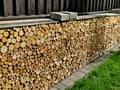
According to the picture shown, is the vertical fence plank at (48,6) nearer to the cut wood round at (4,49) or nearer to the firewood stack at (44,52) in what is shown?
the firewood stack at (44,52)

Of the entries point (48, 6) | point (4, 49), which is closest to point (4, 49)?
point (4, 49)

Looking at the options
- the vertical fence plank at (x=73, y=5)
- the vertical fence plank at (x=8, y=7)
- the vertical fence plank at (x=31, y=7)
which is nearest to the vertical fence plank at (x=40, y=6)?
the vertical fence plank at (x=31, y=7)

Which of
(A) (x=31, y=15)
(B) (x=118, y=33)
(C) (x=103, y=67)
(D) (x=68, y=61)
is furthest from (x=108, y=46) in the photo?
(A) (x=31, y=15)

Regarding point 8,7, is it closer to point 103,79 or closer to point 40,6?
point 40,6

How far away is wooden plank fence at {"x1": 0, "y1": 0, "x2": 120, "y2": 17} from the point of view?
384 centimetres

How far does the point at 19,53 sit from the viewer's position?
3688 millimetres

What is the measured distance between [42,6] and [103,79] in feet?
7.59

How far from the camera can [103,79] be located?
5.06 meters

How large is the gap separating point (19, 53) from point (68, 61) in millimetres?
1757

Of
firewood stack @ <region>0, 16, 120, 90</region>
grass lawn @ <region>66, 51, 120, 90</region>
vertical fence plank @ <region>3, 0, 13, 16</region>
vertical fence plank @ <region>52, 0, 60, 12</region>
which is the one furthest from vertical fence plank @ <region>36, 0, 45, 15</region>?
grass lawn @ <region>66, 51, 120, 90</region>

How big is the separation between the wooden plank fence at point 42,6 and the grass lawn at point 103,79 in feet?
5.87

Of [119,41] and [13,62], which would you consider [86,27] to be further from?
[119,41]

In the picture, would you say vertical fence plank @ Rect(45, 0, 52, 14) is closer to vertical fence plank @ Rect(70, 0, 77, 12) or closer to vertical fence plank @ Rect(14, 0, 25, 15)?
vertical fence plank @ Rect(14, 0, 25, 15)

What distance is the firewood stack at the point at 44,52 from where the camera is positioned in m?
3.56
